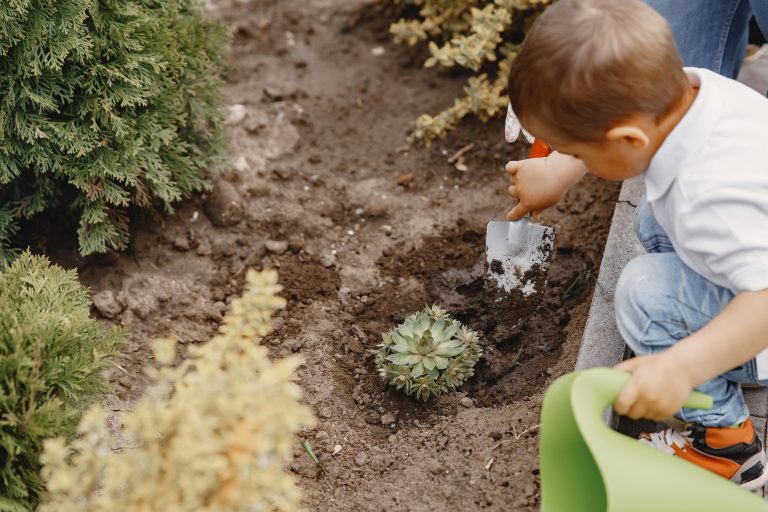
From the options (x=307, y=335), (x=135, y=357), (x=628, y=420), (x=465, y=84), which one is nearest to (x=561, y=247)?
(x=628, y=420)

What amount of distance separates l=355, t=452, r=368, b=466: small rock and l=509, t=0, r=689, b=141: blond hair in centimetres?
115

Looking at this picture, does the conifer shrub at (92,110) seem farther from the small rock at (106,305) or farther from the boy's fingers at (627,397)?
the boy's fingers at (627,397)

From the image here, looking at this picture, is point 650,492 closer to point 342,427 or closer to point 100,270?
point 342,427

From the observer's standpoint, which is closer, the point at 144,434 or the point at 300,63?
the point at 144,434

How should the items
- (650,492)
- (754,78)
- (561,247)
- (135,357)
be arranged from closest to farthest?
1. (650,492)
2. (135,357)
3. (561,247)
4. (754,78)

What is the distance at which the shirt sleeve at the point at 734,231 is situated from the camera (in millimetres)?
1703

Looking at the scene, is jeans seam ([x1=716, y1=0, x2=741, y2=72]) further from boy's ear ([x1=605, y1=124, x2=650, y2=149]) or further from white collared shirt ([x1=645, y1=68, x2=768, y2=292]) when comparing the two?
boy's ear ([x1=605, y1=124, x2=650, y2=149])

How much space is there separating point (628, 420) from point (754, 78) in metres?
2.20

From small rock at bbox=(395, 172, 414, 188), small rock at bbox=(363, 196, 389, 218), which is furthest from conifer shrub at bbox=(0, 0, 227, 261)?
small rock at bbox=(395, 172, 414, 188)

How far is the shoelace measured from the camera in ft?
7.20

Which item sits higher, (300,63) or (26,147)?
(26,147)

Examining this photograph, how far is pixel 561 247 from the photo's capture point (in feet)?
9.54

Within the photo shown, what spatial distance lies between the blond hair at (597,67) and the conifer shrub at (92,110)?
147cm

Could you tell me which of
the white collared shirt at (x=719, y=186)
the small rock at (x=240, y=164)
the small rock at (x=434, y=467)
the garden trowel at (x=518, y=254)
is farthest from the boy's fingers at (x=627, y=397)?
the small rock at (x=240, y=164)
